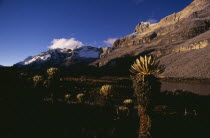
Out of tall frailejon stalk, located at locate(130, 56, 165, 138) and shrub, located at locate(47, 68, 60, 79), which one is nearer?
tall frailejon stalk, located at locate(130, 56, 165, 138)

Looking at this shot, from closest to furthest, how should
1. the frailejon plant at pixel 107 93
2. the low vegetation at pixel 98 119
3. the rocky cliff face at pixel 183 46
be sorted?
the low vegetation at pixel 98 119 < the frailejon plant at pixel 107 93 < the rocky cliff face at pixel 183 46

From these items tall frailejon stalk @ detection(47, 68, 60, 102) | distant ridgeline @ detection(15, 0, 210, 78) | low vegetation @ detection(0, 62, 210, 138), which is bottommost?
low vegetation @ detection(0, 62, 210, 138)

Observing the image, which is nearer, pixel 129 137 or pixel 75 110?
pixel 129 137

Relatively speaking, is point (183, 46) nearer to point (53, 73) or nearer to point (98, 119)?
point (98, 119)

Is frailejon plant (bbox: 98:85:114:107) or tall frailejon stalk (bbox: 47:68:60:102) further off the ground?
tall frailejon stalk (bbox: 47:68:60:102)

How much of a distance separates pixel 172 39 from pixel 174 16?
6738 centimetres

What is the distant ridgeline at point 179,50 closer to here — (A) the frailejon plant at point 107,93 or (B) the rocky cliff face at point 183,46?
(B) the rocky cliff face at point 183,46

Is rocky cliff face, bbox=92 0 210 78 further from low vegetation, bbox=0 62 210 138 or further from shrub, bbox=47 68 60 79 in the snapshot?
shrub, bbox=47 68 60 79

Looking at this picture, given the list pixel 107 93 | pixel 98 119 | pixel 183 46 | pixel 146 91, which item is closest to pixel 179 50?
pixel 183 46

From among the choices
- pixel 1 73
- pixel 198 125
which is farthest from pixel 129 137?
pixel 1 73

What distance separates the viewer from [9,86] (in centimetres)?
942

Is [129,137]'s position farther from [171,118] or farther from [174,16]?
[174,16]

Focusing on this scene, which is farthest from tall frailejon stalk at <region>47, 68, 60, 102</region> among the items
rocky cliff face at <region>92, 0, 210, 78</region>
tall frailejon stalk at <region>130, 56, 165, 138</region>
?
rocky cliff face at <region>92, 0, 210, 78</region>

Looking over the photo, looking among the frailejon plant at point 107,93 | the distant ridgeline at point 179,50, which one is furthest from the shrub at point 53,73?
the distant ridgeline at point 179,50
